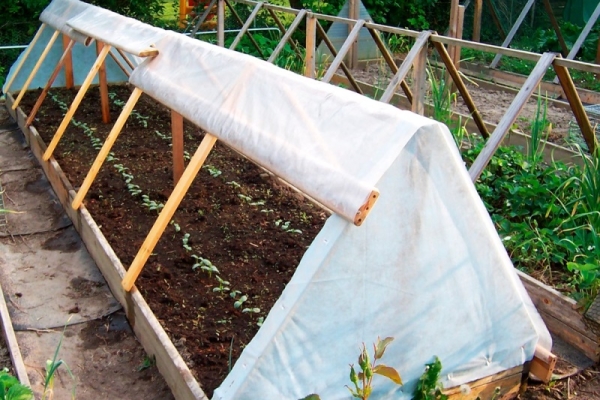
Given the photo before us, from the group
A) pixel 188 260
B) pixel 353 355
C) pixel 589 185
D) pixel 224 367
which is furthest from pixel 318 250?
pixel 589 185

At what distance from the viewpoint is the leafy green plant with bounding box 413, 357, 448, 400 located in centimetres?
286

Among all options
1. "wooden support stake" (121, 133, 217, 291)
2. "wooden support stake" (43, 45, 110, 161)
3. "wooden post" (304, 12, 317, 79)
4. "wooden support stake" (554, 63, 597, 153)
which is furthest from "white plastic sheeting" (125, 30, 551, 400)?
"wooden post" (304, 12, 317, 79)

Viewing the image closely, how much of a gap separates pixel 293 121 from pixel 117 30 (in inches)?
117

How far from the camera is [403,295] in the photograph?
2.78 metres

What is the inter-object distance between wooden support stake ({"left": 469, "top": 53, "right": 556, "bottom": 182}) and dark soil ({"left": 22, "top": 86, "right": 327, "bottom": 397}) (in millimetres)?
1091

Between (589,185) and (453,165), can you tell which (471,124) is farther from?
(453,165)

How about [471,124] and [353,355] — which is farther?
[471,124]

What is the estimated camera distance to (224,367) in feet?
10.5

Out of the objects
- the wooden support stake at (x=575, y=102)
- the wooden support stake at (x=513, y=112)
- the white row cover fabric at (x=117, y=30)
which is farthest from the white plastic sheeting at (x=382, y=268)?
the white row cover fabric at (x=117, y=30)

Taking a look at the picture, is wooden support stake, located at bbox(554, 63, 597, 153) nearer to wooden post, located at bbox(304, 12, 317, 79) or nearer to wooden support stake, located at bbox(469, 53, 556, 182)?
wooden support stake, located at bbox(469, 53, 556, 182)

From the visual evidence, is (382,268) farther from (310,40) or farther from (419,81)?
(310,40)

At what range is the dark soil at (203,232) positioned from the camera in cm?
356

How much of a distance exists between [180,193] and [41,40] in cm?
512

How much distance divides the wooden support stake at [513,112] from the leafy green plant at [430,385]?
200cm
